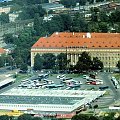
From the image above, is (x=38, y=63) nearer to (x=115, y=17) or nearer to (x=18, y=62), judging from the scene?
(x=18, y=62)

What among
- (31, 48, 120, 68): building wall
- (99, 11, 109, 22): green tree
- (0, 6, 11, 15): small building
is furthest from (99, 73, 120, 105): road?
(0, 6, 11, 15): small building

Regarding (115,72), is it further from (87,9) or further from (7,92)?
(87,9)

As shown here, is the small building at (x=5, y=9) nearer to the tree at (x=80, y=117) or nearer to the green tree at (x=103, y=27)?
the green tree at (x=103, y=27)

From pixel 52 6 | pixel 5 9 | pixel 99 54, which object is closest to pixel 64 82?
pixel 99 54

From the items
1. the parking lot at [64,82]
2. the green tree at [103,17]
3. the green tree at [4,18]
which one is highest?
the green tree at [103,17]

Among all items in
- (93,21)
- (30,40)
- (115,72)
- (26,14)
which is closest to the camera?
(115,72)

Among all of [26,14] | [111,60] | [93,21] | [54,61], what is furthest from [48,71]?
[26,14]

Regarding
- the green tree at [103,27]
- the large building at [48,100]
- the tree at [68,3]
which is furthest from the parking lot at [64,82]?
the tree at [68,3]
